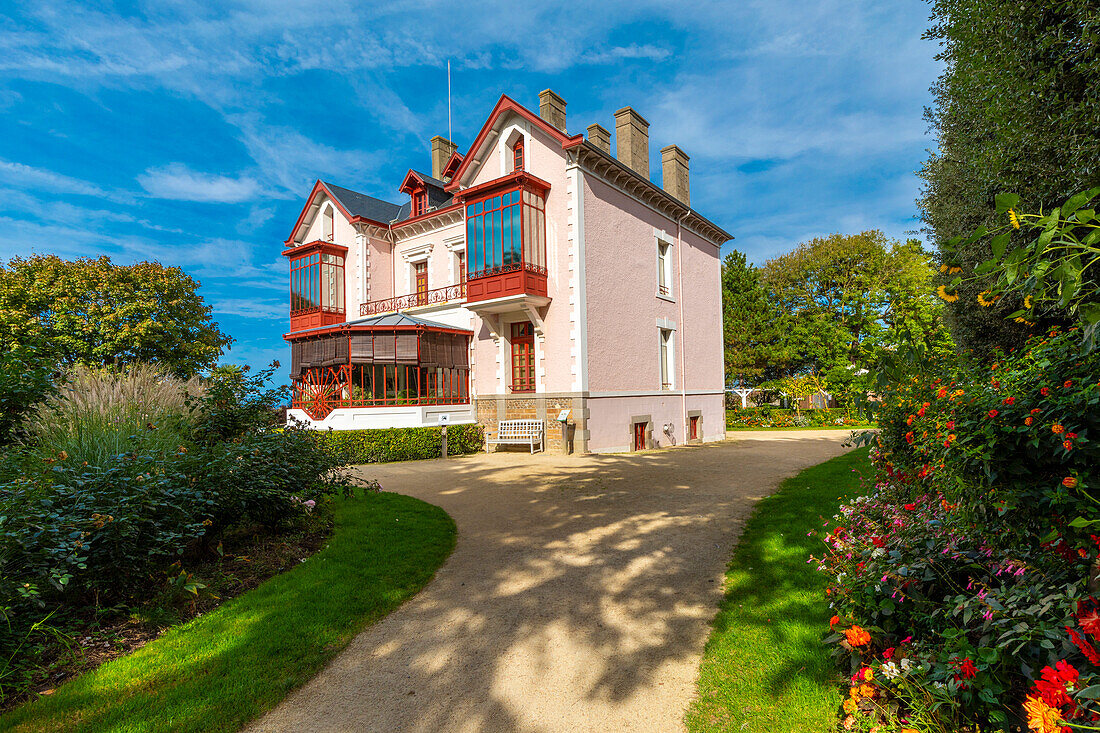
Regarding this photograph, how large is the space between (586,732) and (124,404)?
257 inches

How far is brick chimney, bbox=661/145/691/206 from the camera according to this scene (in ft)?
66.7

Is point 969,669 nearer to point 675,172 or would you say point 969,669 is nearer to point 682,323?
point 682,323

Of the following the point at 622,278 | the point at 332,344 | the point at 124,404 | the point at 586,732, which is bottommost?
the point at 586,732

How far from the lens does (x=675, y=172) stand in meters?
20.3

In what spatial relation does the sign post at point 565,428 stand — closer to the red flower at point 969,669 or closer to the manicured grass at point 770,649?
the manicured grass at point 770,649

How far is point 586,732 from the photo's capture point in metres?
2.77

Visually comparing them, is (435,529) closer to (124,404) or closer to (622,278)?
(124,404)

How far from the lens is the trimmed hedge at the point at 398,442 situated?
13898 millimetres

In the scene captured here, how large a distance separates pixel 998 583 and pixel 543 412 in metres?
13.1

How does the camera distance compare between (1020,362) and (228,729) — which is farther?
(1020,362)

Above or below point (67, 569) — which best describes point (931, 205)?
above

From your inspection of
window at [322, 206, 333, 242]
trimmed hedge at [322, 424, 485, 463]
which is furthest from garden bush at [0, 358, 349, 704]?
window at [322, 206, 333, 242]

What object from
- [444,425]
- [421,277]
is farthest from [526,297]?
[421,277]

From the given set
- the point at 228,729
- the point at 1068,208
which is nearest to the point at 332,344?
the point at 228,729
